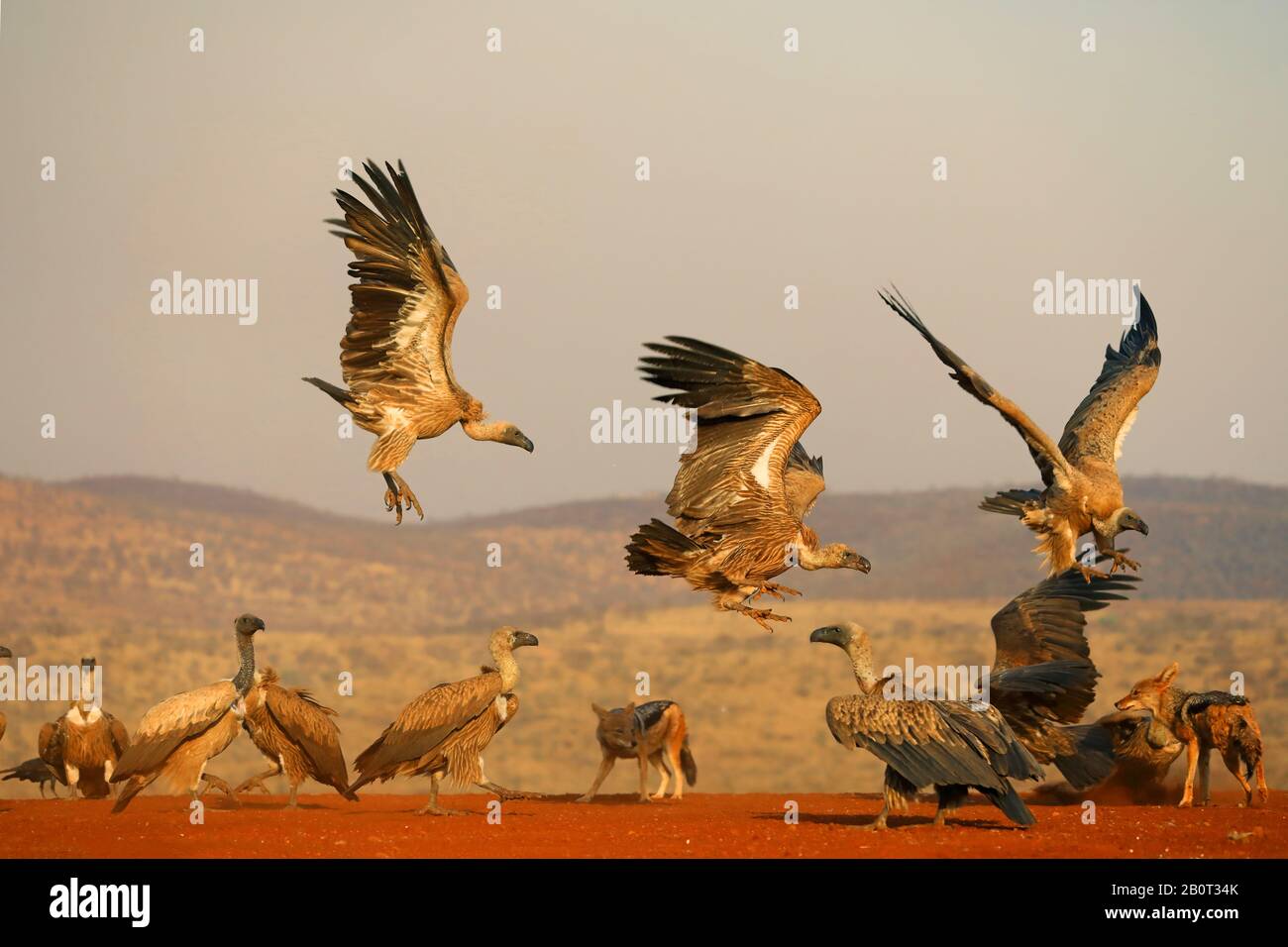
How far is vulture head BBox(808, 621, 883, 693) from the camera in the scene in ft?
41.7

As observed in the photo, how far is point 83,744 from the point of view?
14.8m

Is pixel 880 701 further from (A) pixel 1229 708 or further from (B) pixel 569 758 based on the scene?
(B) pixel 569 758

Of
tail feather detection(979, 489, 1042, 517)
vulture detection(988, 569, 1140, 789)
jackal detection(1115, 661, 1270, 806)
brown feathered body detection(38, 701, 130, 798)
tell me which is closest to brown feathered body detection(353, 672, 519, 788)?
brown feathered body detection(38, 701, 130, 798)

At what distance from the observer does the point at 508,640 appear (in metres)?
13.7

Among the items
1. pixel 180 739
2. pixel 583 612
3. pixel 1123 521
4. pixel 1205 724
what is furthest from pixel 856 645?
pixel 583 612

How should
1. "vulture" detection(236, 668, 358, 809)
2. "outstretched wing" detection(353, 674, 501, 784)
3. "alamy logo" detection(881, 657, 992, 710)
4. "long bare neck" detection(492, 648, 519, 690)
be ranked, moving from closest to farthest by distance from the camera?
"alamy logo" detection(881, 657, 992, 710) < "outstretched wing" detection(353, 674, 501, 784) < "vulture" detection(236, 668, 358, 809) < "long bare neck" detection(492, 648, 519, 690)

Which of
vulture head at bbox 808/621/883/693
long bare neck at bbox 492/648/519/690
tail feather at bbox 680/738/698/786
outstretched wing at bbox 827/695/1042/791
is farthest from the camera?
tail feather at bbox 680/738/698/786

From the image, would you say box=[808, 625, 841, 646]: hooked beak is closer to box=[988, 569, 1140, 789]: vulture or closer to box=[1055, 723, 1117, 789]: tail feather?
box=[988, 569, 1140, 789]: vulture

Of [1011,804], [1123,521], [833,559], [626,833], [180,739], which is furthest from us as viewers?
[1123,521]

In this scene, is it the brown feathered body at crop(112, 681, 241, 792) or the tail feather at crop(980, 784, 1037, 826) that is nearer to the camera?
the tail feather at crop(980, 784, 1037, 826)

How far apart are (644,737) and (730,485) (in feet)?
7.38

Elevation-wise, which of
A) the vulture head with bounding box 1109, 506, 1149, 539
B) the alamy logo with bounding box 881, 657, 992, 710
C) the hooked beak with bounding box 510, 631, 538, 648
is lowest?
the alamy logo with bounding box 881, 657, 992, 710

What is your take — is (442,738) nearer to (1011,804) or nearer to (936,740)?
(936,740)

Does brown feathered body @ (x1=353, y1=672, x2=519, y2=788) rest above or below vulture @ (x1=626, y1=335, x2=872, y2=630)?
below
